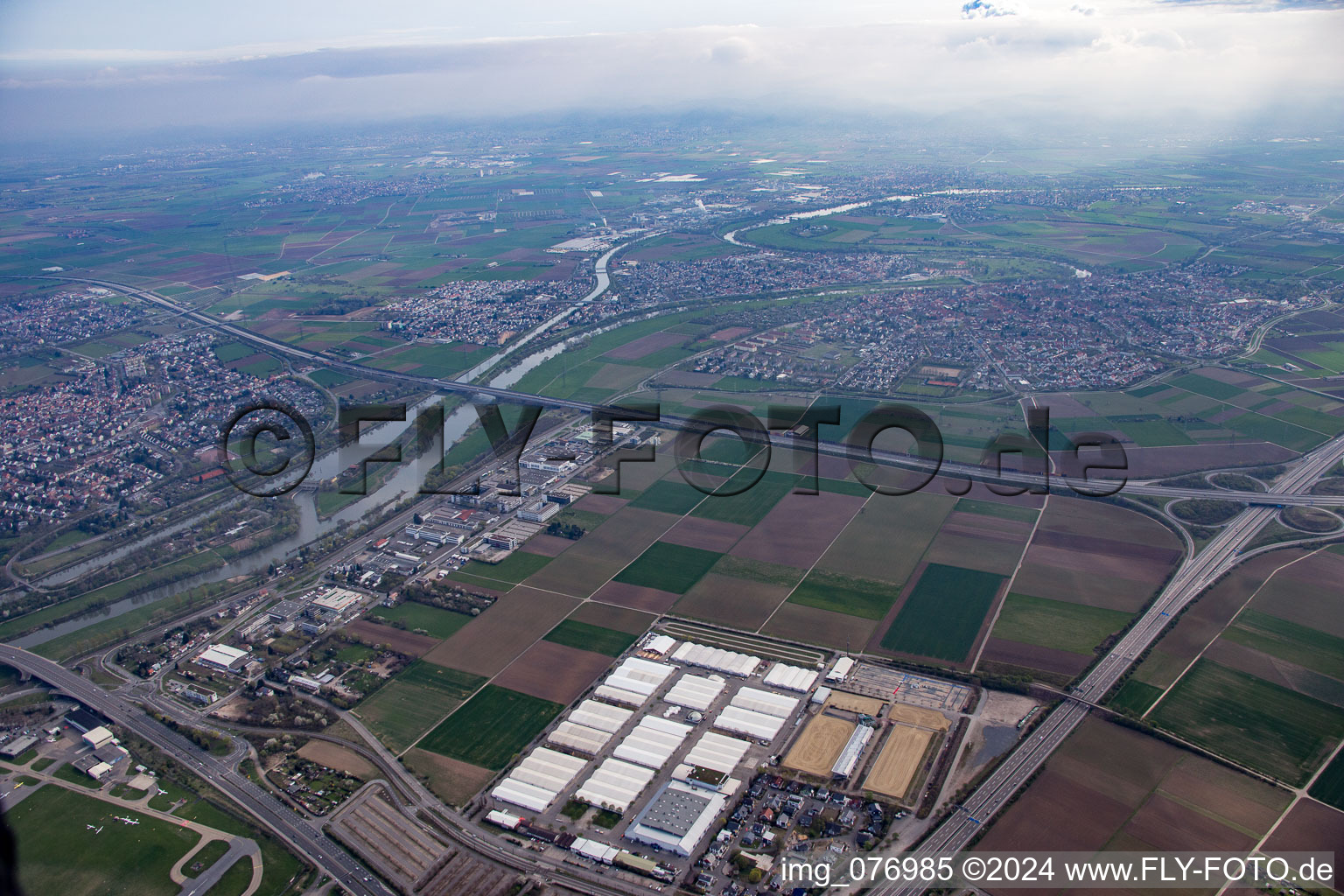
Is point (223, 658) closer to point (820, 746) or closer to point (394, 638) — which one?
point (394, 638)

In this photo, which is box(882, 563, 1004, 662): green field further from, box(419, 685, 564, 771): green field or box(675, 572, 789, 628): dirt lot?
box(419, 685, 564, 771): green field

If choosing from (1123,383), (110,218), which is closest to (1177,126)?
(1123,383)

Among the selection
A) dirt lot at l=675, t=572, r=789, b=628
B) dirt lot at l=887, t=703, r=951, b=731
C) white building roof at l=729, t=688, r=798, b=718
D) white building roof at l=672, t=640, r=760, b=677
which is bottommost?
dirt lot at l=887, t=703, r=951, b=731

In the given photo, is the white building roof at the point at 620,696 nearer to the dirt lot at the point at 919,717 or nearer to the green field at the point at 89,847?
the dirt lot at the point at 919,717

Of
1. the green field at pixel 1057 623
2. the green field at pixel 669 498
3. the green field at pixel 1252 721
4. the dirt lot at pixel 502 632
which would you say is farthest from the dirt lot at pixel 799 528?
the green field at pixel 1252 721

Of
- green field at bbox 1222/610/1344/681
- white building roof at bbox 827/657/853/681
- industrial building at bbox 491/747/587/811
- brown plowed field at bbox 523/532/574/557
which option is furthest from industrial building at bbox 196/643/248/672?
green field at bbox 1222/610/1344/681

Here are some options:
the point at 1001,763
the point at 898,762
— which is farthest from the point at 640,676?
the point at 1001,763
